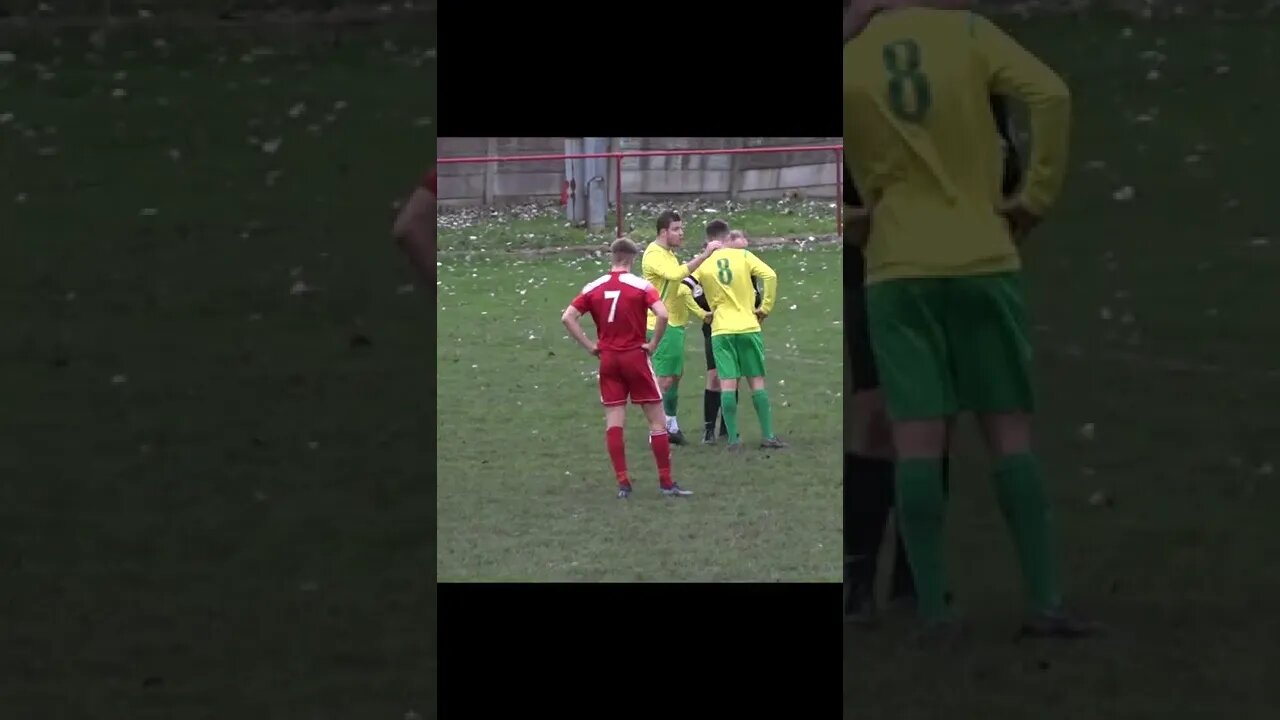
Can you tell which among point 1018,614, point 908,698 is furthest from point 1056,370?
point 908,698

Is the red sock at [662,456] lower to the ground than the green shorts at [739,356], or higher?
lower

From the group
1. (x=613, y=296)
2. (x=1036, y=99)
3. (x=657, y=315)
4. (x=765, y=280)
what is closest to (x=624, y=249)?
(x=613, y=296)

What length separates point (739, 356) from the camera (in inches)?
377

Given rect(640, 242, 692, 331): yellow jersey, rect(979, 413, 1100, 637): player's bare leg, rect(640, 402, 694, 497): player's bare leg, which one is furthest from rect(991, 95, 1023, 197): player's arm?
rect(640, 242, 692, 331): yellow jersey

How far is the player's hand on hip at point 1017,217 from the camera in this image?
468 centimetres

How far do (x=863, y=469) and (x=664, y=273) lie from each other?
16.7ft

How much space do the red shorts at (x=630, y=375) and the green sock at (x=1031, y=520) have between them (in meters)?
3.86

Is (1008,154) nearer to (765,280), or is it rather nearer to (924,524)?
(924,524)

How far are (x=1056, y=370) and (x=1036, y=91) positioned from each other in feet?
15.4

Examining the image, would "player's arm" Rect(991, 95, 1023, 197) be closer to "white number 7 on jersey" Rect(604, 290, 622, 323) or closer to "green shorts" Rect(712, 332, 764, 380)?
"white number 7 on jersey" Rect(604, 290, 622, 323)

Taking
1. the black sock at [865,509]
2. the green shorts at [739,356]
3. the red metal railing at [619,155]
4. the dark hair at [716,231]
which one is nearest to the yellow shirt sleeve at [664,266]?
the dark hair at [716,231]

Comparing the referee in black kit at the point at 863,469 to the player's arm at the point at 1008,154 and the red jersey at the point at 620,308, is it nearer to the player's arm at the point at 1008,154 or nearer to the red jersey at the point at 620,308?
the player's arm at the point at 1008,154
